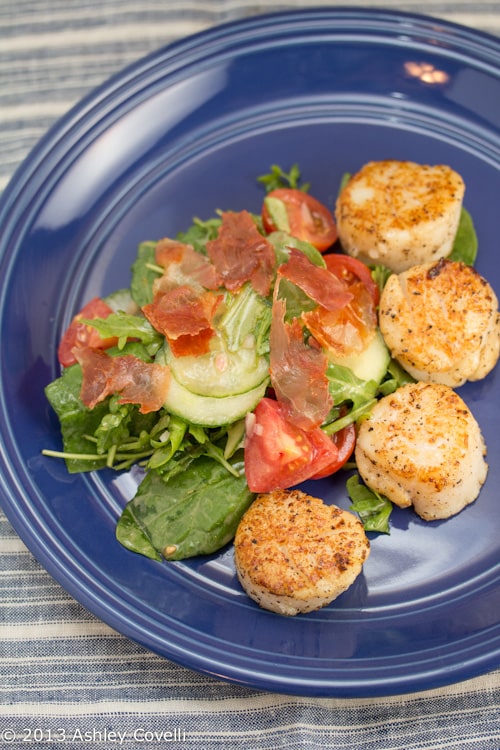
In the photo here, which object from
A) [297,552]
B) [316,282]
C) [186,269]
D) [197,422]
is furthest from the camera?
[186,269]

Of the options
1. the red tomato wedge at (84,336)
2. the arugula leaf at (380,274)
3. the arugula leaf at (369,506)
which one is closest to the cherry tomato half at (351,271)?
the arugula leaf at (380,274)

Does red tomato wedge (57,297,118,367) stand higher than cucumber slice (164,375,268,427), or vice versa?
red tomato wedge (57,297,118,367)

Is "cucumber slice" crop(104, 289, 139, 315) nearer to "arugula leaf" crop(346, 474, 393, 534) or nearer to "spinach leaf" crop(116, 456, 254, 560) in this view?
"spinach leaf" crop(116, 456, 254, 560)

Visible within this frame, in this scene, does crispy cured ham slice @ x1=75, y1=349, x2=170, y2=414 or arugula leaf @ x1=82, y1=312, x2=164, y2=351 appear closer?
crispy cured ham slice @ x1=75, y1=349, x2=170, y2=414

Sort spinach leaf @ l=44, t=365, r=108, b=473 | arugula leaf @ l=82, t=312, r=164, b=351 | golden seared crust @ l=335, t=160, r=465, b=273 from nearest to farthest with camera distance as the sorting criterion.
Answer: arugula leaf @ l=82, t=312, r=164, b=351
spinach leaf @ l=44, t=365, r=108, b=473
golden seared crust @ l=335, t=160, r=465, b=273

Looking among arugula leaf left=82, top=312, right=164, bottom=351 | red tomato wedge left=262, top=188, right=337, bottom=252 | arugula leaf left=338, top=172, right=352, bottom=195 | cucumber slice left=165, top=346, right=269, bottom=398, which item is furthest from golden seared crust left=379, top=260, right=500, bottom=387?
arugula leaf left=82, top=312, right=164, bottom=351

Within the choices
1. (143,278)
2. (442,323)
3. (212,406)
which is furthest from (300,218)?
(212,406)

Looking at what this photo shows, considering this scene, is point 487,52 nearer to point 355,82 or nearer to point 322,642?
point 355,82

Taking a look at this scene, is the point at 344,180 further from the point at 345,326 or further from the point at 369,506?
the point at 369,506
